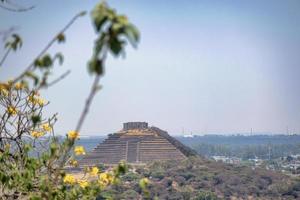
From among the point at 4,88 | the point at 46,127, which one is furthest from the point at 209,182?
the point at 4,88

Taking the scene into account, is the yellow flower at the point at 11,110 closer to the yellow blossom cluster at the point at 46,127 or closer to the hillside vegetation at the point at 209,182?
the yellow blossom cluster at the point at 46,127

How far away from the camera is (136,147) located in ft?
328

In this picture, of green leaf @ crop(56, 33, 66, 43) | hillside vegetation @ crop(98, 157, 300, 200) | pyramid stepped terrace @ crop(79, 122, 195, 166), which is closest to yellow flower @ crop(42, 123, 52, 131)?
green leaf @ crop(56, 33, 66, 43)

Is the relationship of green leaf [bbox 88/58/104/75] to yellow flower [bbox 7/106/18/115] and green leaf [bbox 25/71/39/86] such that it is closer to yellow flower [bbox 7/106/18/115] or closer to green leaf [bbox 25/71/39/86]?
green leaf [bbox 25/71/39/86]

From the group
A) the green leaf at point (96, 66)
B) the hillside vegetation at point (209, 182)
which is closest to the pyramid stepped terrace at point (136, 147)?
the hillside vegetation at point (209, 182)

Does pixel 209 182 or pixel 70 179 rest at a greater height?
pixel 70 179

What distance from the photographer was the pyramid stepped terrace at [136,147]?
96.7 meters

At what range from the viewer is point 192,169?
260ft

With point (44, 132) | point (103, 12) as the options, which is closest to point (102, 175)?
point (44, 132)

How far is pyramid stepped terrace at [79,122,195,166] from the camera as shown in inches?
3807

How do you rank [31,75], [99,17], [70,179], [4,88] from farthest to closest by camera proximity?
[70,179], [4,88], [31,75], [99,17]

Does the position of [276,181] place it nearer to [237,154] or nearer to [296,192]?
[296,192]

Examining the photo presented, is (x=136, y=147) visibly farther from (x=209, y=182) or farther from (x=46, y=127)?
(x=46, y=127)

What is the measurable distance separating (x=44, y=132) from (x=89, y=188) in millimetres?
1384
